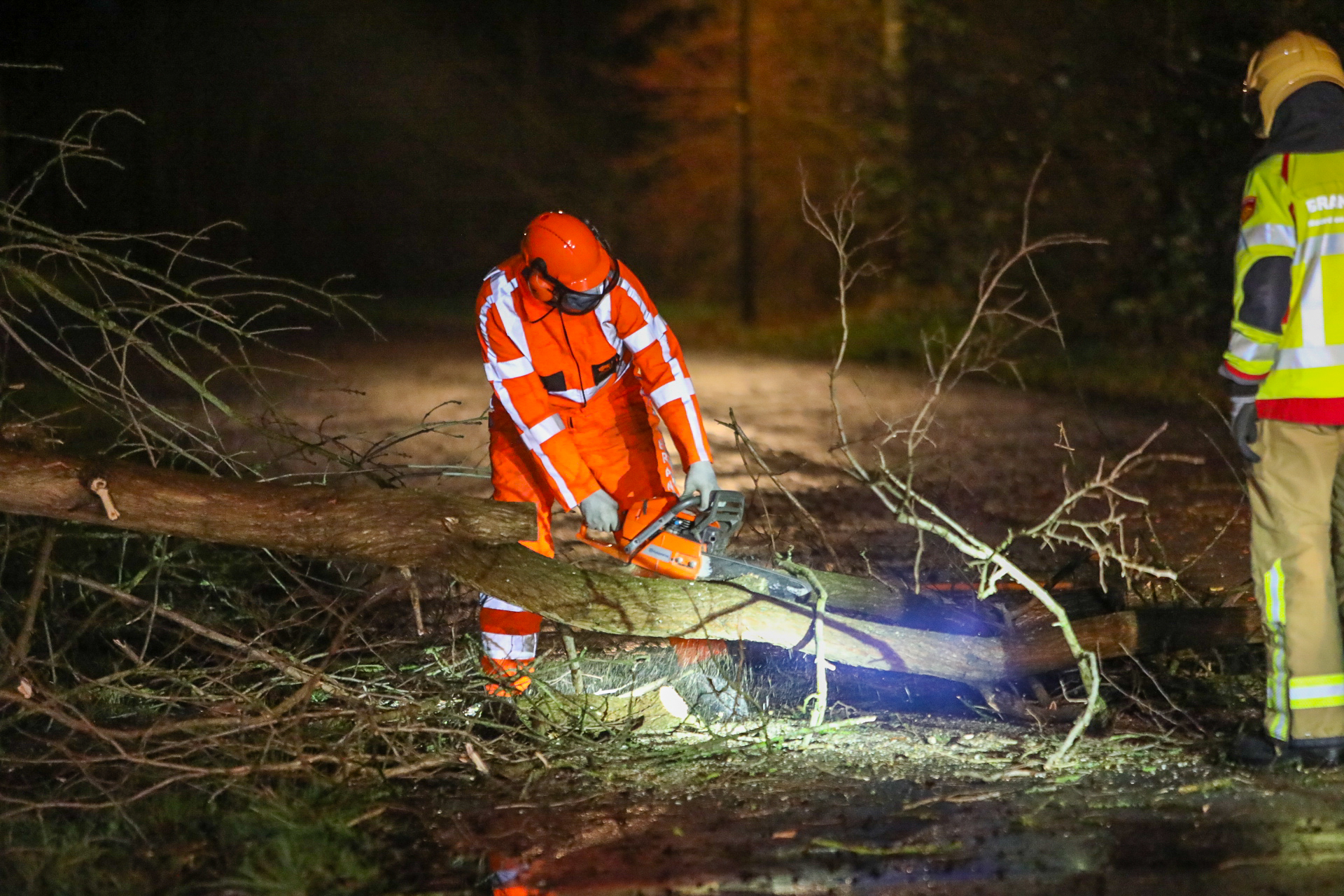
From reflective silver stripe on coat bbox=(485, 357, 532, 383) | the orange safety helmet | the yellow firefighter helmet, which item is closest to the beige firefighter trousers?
the yellow firefighter helmet

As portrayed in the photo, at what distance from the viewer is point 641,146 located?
27.7 m

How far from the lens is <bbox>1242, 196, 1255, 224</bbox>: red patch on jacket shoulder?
11.9 ft

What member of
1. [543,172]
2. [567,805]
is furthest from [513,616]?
[543,172]

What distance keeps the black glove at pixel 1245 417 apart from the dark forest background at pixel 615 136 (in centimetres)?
1021

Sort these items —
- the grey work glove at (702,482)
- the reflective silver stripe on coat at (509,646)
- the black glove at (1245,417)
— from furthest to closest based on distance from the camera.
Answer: the reflective silver stripe on coat at (509,646)
the grey work glove at (702,482)
the black glove at (1245,417)

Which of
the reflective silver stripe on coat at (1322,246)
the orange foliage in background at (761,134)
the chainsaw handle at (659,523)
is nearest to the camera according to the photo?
the reflective silver stripe on coat at (1322,246)

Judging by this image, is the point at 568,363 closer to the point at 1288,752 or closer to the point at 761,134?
the point at 1288,752

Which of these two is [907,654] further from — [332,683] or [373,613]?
[373,613]

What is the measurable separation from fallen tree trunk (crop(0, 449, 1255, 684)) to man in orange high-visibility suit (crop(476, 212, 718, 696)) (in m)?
Result: 0.21

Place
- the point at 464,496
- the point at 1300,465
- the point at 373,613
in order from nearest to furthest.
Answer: the point at 1300,465 → the point at 464,496 → the point at 373,613

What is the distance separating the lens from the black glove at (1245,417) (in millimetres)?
3648

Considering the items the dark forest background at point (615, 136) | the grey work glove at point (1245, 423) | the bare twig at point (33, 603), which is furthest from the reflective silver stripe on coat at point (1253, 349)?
the dark forest background at point (615, 136)

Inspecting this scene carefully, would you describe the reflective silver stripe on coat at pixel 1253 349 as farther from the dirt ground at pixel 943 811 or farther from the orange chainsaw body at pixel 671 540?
the orange chainsaw body at pixel 671 540

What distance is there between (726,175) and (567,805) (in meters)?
23.1
